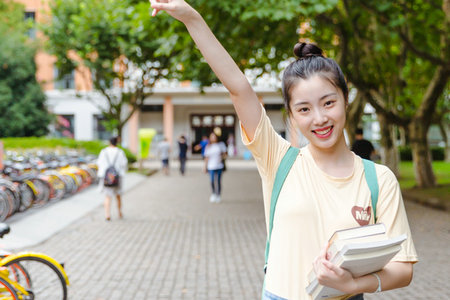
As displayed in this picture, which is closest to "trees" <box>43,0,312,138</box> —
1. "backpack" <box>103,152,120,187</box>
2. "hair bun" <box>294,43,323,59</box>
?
"backpack" <box>103,152,120,187</box>

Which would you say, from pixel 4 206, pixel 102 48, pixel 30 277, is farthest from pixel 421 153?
pixel 102 48

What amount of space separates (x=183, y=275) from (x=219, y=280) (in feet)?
1.55

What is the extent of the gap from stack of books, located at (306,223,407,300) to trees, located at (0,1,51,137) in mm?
30384

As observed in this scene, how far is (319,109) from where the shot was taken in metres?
1.84

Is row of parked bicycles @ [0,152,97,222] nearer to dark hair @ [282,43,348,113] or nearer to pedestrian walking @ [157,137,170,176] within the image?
pedestrian walking @ [157,137,170,176]

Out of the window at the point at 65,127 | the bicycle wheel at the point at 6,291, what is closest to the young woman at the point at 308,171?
the bicycle wheel at the point at 6,291

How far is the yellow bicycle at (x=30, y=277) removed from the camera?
168 inches

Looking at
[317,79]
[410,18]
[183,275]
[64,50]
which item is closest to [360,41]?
[410,18]

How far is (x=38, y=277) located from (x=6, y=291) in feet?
1.31

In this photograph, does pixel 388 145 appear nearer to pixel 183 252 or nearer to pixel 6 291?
pixel 183 252

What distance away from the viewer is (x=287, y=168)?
75.7 inches

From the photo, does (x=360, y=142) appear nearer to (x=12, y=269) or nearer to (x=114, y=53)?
(x=12, y=269)

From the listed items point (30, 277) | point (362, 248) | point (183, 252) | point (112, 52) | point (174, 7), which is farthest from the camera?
point (112, 52)

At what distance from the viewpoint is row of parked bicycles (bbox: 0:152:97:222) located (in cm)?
1081
